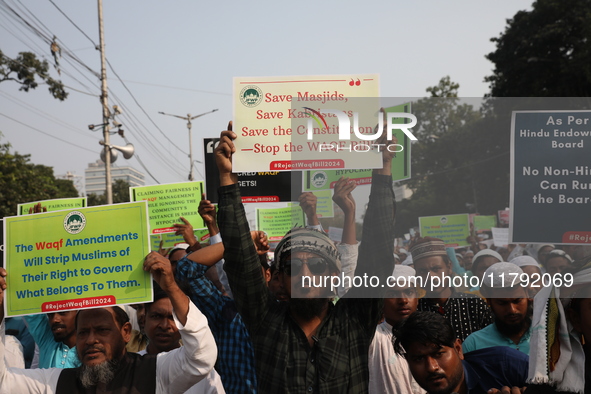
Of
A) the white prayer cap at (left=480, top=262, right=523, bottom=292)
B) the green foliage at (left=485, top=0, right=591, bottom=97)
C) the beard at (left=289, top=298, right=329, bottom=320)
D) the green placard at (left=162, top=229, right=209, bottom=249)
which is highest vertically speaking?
the green foliage at (left=485, top=0, right=591, bottom=97)

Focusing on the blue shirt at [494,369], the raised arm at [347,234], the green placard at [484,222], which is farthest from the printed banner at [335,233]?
the blue shirt at [494,369]

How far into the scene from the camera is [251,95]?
3.38m

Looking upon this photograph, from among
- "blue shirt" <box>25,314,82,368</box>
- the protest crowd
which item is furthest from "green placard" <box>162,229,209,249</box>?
the protest crowd

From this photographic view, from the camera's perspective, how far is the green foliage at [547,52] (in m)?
25.9

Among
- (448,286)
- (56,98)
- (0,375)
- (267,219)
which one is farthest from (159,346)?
(56,98)

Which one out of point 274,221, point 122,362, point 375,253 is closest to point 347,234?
point 375,253

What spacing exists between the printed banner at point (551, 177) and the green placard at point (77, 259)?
1869 mm

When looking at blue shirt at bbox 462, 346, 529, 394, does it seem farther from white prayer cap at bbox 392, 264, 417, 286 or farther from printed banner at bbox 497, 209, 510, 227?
printed banner at bbox 497, 209, 510, 227

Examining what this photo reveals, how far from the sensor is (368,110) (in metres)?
3.26

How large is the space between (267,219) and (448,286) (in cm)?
546

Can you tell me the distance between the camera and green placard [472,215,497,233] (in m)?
3.05

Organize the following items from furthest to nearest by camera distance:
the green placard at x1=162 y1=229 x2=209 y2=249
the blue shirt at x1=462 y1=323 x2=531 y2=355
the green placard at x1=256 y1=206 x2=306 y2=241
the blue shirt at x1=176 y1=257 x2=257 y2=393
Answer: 1. the green placard at x1=256 y1=206 x2=306 y2=241
2. the green placard at x1=162 y1=229 x2=209 y2=249
3. the blue shirt at x1=462 y1=323 x2=531 y2=355
4. the blue shirt at x1=176 y1=257 x2=257 y2=393

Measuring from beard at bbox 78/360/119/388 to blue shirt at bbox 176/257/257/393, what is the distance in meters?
0.58

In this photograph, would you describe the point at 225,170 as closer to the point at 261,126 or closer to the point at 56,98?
the point at 261,126
